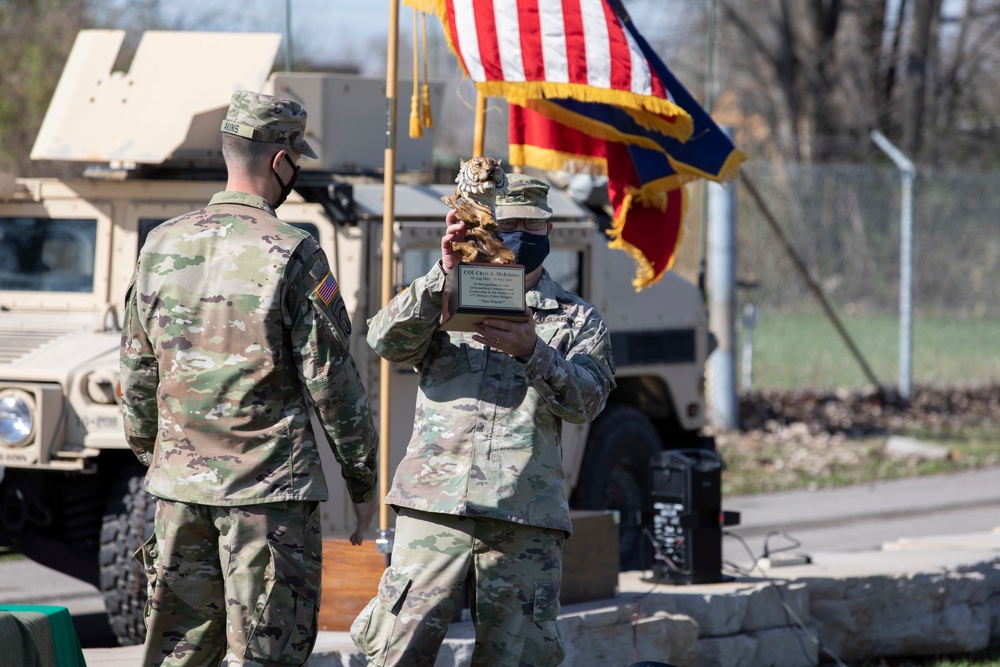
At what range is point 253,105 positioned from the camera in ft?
10.6

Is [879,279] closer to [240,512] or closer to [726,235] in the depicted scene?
[726,235]

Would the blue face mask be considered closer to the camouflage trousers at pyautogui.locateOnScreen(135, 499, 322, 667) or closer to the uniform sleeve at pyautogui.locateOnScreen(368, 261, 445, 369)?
the uniform sleeve at pyautogui.locateOnScreen(368, 261, 445, 369)

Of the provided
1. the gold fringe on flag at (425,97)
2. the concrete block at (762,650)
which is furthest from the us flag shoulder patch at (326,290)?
the concrete block at (762,650)

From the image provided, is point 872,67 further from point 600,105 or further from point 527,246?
point 527,246

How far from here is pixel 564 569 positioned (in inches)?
201

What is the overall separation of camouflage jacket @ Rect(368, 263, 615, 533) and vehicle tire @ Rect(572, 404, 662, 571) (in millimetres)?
3170

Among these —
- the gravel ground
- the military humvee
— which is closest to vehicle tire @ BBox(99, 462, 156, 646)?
the military humvee

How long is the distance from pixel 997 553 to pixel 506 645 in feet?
13.1

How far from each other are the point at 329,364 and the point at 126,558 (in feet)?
8.05

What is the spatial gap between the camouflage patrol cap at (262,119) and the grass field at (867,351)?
10.4m

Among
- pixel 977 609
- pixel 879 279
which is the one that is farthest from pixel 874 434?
pixel 977 609

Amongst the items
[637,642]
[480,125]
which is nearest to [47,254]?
[480,125]

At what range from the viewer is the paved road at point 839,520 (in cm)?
708

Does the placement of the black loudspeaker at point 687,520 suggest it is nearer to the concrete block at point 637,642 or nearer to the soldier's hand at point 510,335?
the concrete block at point 637,642
